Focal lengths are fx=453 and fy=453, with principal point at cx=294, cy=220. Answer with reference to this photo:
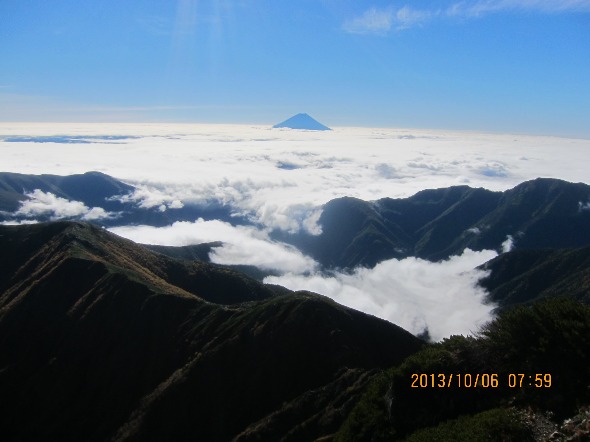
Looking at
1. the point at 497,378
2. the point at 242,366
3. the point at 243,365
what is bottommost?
the point at 242,366

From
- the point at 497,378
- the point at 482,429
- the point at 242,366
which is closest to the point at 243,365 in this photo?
the point at 242,366

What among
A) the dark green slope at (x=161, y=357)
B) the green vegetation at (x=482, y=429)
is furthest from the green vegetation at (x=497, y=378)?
the dark green slope at (x=161, y=357)
